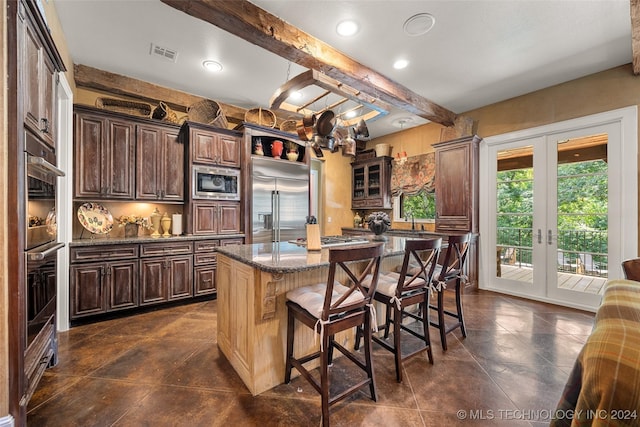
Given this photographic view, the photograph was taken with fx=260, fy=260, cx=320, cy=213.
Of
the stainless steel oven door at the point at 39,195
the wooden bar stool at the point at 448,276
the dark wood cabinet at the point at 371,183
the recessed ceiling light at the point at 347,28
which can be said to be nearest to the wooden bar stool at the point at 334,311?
the wooden bar stool at the point at 448,276

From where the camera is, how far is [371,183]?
5801 millimetres

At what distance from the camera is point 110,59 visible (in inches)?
121

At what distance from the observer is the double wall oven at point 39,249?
1415 millimetres

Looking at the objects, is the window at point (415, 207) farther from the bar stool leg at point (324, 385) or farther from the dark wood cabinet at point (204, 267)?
the bar stool leg at point (324, 385)

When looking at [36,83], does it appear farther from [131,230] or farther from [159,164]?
[131,230]

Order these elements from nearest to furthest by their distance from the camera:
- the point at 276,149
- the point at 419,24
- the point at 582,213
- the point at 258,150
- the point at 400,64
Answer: the point at 419,24 → the point at 400,64 → the point at 582,213 → the point at 258,150 → the point at 276,149

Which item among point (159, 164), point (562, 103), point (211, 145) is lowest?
point (159, 164)

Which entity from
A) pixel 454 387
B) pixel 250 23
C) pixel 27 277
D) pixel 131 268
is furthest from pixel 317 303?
pixel 131 268

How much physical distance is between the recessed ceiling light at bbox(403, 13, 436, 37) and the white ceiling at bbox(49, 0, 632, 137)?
51mm

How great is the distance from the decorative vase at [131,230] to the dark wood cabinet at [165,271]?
0.58 metres

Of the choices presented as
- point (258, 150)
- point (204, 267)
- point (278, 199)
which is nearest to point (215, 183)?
point (258, 150)

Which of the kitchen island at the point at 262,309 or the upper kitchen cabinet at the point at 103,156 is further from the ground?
the upper kitchen cabinet at the point at 103,156

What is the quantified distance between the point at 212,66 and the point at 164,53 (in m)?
0.51

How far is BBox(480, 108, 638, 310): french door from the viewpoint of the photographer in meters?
3.17
